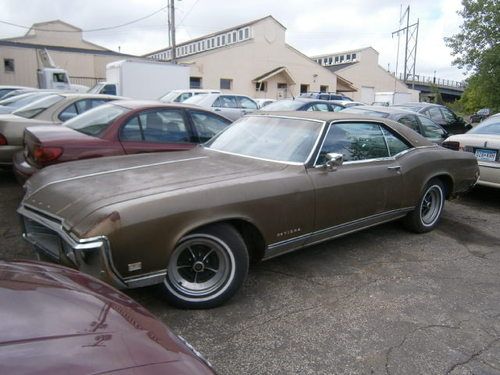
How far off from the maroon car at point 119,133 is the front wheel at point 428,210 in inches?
108

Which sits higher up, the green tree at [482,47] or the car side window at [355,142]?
the green tree at [482,47]

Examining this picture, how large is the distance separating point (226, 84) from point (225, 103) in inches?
848

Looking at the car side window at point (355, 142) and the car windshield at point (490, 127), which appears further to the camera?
the car windshield at point (490, 127)

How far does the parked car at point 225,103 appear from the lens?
588 inches

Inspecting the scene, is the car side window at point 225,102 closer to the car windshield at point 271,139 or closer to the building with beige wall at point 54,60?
the car windshield at point 271,139

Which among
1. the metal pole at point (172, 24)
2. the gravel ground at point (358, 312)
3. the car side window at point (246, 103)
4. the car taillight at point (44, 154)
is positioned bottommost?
the gravel ground at point (358, 312)

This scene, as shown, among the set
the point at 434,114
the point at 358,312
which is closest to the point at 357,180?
the point at 358,312

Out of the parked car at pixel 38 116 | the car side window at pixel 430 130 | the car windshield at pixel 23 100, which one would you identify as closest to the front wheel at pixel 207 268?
the parked car at pixel 38 116

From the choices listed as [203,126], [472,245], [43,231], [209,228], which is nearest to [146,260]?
[209,228]

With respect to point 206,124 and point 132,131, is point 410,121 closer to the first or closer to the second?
point 206,124

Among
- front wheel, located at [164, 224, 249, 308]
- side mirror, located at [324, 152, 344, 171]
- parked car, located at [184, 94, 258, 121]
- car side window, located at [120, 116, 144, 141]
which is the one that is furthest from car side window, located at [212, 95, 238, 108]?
front wheel, located at [164, 224, 249, 308]

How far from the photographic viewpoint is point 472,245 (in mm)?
5012

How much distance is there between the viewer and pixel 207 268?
3352 mm

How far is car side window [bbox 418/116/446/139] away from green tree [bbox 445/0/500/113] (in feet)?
36.8
